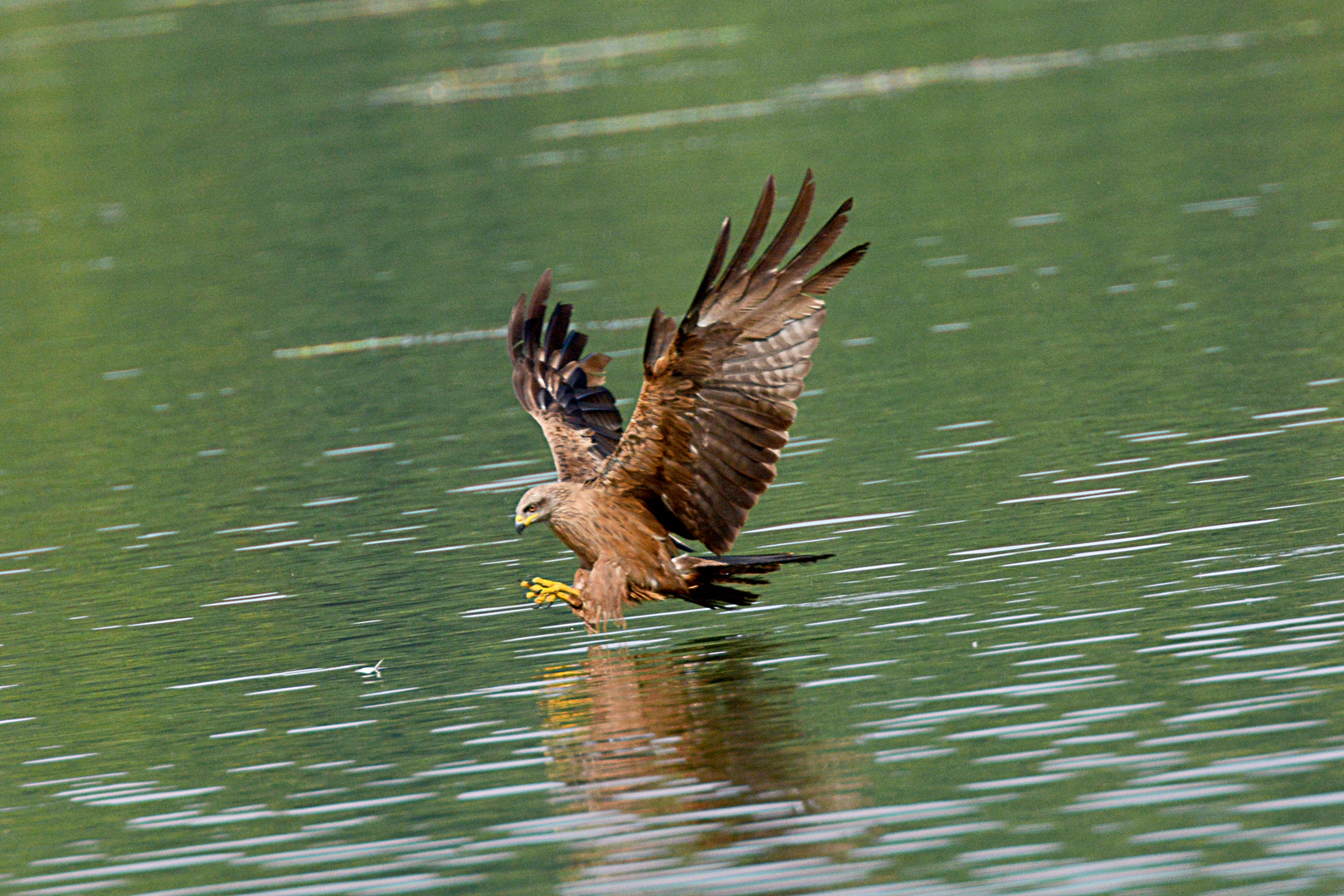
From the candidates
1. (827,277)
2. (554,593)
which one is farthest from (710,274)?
(554,593)

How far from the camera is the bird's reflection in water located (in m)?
8.89

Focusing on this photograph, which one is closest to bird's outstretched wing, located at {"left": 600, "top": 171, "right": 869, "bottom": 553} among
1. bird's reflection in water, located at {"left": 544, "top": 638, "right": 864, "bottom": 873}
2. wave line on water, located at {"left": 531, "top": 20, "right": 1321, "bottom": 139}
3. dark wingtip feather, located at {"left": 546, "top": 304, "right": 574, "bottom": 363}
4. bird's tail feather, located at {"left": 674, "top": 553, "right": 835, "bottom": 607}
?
bird's tail feather, located at {"left": 674, "top": 553, "right": 835, "bottom": 607}

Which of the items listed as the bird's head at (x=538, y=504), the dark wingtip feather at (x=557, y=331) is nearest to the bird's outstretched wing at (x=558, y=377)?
the dark wingtip feather at (x=557, y=331)

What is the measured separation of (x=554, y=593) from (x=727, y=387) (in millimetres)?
1455

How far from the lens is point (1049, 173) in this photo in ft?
89.5

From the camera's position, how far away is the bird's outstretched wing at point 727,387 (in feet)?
36.7

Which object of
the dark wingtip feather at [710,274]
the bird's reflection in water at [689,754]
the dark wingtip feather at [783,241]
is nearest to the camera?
the bird's reflection in water at [689,754]

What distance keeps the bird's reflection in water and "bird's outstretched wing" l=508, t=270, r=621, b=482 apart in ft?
6.59

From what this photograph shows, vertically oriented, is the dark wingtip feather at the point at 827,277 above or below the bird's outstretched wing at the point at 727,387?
above

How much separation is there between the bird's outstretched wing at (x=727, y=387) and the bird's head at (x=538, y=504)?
0.93 feet

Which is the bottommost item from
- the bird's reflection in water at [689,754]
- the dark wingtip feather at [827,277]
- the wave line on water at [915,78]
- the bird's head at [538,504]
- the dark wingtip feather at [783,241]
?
the bird's reflection in water at [689,754]

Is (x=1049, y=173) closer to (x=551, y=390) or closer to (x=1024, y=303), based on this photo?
(x=1024, y=303)

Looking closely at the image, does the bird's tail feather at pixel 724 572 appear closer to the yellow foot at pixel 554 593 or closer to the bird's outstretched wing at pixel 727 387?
the bird's outstretched wing at pixel 727 387

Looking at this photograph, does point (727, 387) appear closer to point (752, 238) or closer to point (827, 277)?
point (827, 277)
